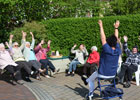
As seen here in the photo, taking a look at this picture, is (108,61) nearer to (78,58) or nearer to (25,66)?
Answer: (25,66)

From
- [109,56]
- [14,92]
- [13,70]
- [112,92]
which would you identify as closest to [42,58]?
[13,70]

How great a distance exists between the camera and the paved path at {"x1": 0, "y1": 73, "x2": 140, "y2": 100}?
7.17 metres

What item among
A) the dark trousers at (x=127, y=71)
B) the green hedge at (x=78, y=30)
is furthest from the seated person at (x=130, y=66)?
the green hedge at (x=78, y=30)

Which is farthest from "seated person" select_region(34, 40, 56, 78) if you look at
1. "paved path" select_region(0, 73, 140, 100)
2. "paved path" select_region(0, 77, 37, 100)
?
"paved path" select_region(0, 77, 37, 100)

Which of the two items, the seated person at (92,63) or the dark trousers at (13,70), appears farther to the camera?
the seated person at (92,63)

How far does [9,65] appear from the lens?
8656 mm

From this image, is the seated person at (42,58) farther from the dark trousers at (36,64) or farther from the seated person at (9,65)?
the seated person at (9,65)

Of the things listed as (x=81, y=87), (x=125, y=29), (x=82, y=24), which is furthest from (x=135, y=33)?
(x=81, y=87)

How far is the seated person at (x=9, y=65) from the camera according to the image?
8.62m

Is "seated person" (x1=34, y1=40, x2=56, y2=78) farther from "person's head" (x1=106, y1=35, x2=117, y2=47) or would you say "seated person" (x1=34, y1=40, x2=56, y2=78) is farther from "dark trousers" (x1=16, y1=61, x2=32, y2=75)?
"person's head" (x1=106, y1=35, x2=117, y2=47)

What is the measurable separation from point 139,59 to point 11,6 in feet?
24.7

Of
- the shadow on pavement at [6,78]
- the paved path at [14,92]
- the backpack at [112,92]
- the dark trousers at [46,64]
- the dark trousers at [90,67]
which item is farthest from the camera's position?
the dark trousers at [46,64]

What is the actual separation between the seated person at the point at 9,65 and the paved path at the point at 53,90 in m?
0.37

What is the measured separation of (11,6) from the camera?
42.8 ft
